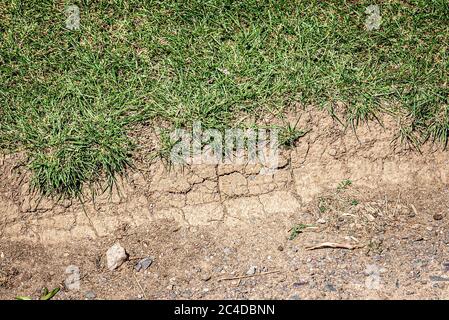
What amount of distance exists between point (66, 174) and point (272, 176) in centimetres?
111

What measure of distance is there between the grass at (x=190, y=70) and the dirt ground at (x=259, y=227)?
14cm

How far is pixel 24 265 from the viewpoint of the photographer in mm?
2943

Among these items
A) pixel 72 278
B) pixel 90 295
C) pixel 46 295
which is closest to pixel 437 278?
pixel 90 295

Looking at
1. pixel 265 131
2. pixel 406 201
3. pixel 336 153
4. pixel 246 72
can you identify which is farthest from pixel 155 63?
pixel 406 201

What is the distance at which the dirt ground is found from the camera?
2.79 metres

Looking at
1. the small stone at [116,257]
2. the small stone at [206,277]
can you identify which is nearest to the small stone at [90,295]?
the small stone at [116,257]

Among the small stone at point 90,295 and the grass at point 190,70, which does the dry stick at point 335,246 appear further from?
the small stone at point 90,295

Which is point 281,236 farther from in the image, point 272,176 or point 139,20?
point 139,20

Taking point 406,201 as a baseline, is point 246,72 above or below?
above

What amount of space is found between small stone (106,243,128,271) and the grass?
0.39 m

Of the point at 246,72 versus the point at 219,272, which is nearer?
the point at 219,272

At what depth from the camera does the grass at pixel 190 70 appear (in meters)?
3.12

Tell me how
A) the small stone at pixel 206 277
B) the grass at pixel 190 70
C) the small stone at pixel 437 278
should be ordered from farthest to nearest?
the grass at pixel 190 70, the small stone at pixel 206 277, the small stone at pixel 437 278

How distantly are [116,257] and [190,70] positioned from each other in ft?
3.76
